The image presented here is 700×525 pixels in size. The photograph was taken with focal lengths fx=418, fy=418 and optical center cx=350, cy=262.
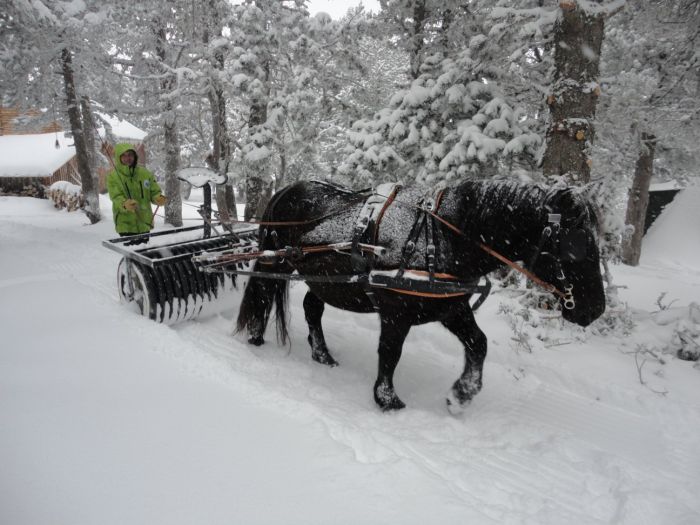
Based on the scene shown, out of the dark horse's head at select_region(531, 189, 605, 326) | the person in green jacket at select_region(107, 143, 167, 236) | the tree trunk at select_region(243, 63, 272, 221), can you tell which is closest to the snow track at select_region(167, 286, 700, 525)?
the dark horse's head at select_region(531, 189, 605, 326)

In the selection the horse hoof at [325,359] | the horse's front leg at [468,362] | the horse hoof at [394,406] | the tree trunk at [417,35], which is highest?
the tree trunk at [417,35]

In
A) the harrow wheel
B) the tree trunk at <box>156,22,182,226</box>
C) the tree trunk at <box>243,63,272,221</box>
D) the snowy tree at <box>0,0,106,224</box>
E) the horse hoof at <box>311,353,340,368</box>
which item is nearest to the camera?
the horse hoof at <box>311,353,340,368</box>

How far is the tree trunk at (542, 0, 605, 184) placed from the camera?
5227mm

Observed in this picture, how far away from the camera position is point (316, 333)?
468 centimetres

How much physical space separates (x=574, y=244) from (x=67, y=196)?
75.9ft

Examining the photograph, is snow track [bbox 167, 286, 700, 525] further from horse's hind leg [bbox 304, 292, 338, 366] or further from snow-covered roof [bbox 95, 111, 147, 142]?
snow-covered roof [bbox 95, 111, 147, 142]

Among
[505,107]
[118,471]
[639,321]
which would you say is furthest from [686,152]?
[118,471]

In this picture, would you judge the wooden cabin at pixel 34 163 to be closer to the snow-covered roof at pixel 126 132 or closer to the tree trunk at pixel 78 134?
the snow-covered roof at pixel 126 132

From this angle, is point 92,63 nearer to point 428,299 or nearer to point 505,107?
point 505,107

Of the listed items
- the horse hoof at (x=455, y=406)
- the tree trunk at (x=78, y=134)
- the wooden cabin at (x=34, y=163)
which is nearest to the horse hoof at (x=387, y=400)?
the horse hoof at (x=455, y=406)

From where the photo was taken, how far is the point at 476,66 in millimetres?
7340

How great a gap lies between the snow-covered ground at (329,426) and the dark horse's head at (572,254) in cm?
112

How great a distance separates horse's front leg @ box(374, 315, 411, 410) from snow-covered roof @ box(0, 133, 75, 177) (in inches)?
1013

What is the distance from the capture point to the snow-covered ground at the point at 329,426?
2.21 metres
